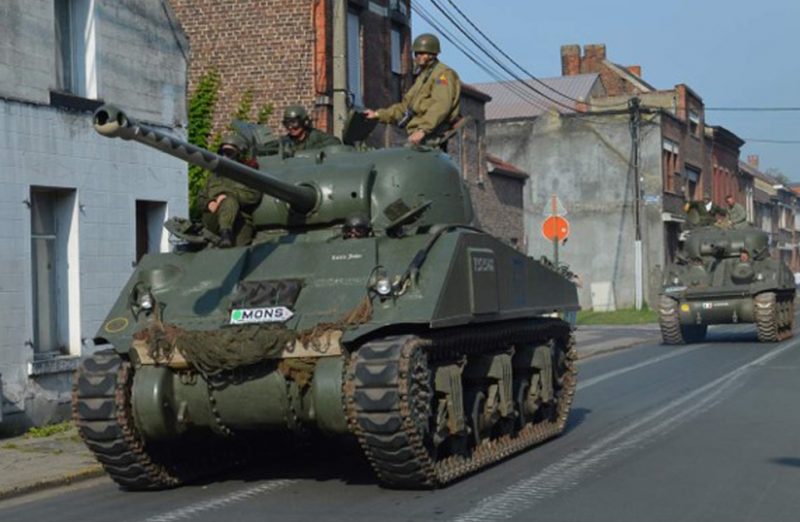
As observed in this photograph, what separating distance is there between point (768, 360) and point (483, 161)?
49.8 feet

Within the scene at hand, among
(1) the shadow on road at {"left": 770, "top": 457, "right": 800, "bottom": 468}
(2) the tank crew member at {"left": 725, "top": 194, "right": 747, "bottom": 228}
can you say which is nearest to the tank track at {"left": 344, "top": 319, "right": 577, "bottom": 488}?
(1) the shadow on road at {"left": 770, "top": 457, "right": 800, "bottom": 468}

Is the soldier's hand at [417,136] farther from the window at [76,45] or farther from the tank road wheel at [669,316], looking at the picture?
the tank road wheel at [669,316]

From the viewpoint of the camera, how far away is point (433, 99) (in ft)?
39.5

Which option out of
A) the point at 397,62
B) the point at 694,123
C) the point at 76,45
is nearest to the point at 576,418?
the point at 76,45

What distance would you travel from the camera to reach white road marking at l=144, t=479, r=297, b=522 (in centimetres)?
870

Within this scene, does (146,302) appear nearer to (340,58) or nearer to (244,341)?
(244,341)

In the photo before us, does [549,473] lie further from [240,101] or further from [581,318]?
[581,318]

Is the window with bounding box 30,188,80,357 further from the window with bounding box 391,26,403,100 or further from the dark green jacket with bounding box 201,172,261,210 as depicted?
the window with bounding box 391,26,403,100

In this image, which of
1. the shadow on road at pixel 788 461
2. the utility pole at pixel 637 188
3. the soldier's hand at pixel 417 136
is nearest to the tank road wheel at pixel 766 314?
the utility pole at pixel 637 188

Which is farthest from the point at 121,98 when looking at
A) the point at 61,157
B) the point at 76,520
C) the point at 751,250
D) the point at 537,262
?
the point at 751,250

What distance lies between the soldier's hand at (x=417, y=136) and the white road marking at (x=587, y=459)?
3012mm

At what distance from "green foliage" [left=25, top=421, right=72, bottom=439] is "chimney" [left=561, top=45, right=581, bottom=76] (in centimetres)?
4896

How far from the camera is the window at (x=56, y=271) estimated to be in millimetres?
14750

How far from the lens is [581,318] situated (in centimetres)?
3991
